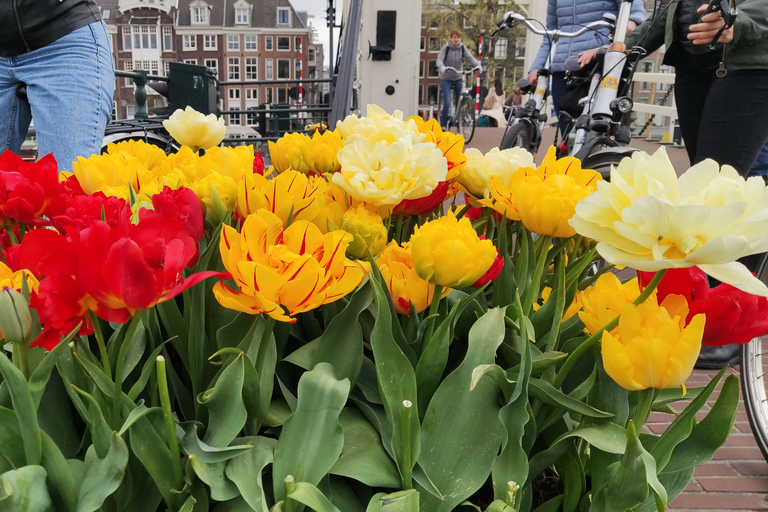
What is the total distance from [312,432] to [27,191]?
41cm

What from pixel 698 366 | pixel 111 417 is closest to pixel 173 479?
pixel 111 417

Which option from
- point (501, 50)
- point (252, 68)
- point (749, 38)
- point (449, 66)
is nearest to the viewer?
point (749, 38)

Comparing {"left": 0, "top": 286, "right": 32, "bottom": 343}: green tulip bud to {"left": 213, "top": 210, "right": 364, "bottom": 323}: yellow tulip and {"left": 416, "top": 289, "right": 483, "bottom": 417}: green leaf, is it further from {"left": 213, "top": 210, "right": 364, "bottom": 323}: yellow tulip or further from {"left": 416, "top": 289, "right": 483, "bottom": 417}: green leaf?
{"left": 416, "top": 289, "right": 483, "bottom": 417}: green leaf

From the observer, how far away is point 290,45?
42156 millimetres

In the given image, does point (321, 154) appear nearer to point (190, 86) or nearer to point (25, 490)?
point (25, 490)

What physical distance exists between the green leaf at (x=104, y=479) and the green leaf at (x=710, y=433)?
464 mm

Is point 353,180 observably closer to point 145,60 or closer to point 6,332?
point 6,332

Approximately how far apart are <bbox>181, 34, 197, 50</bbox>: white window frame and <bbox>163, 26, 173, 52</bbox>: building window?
94cm

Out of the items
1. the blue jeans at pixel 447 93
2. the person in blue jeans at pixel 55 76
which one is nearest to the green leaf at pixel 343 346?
the person in blue jeans at pixel 55 76

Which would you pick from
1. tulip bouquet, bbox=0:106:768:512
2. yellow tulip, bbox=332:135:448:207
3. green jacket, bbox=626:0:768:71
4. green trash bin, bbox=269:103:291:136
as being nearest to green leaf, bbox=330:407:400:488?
tulip bouquet, bbox=0:106:768:512

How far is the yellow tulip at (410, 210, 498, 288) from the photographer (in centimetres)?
54

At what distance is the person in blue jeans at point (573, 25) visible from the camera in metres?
3.76

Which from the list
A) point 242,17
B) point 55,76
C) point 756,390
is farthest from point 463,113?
point 242,17

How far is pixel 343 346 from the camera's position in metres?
0.58
